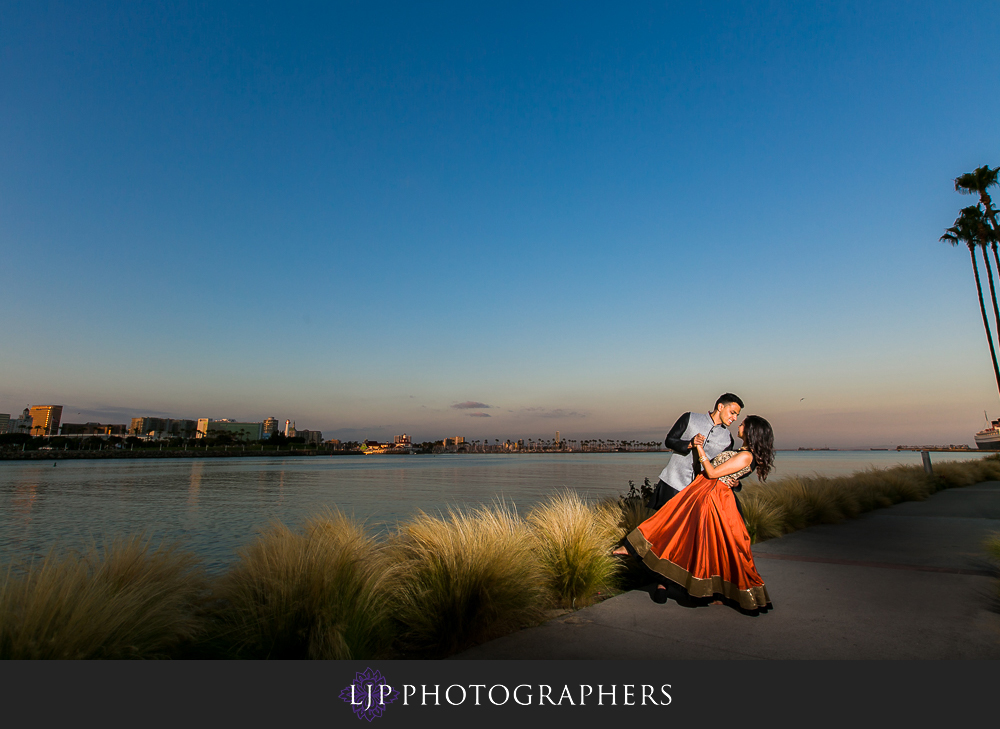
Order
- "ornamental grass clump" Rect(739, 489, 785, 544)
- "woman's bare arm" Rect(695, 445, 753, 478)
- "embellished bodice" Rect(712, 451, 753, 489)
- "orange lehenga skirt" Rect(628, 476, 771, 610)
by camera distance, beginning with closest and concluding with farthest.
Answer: "orange lehenga skirt" Rect(628, 476, 771, 610), "woman's bare arm" Rect(695, 445, 753, 478), "embellished bodice" Rect(712, 451, 753, 489), "ornamental grass clump" Rect(739, 489, 785, 544)

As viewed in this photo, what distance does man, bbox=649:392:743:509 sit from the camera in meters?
5.34

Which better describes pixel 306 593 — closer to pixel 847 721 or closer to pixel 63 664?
pixel 63 664

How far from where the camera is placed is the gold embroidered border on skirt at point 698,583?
15.6 ft

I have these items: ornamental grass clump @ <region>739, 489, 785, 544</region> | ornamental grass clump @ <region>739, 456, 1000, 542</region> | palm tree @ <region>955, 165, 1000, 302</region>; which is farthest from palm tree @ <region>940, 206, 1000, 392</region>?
ornamental grass clump @ <region>739, 489, 785, 544</region>

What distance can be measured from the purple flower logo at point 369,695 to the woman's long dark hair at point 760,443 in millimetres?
3974

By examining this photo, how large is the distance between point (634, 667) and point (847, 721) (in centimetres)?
121

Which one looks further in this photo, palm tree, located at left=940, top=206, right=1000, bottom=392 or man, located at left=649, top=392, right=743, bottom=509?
palm tree, located at left=940, top=206, right=1000, bottom=392

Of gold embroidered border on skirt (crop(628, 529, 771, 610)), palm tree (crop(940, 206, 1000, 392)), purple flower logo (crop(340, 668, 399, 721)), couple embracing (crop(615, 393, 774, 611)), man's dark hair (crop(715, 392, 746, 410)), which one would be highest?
palm tree (crop(940, 206, 1000, 392))

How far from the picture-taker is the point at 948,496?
1714 centimetres

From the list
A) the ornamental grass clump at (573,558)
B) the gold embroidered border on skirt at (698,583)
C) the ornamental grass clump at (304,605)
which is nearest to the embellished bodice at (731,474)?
the gold embroidered border on skirt at (698,583)

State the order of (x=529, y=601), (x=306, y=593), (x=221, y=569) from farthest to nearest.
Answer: (x=221, y=569) → (x=529, y=601) → (x=306, y=593)

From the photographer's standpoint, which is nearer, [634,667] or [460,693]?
[460,693]

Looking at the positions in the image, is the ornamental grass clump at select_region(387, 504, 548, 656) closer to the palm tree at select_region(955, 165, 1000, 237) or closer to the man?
the man

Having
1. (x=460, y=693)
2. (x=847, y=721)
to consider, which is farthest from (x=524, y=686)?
(x=847, y=721)
